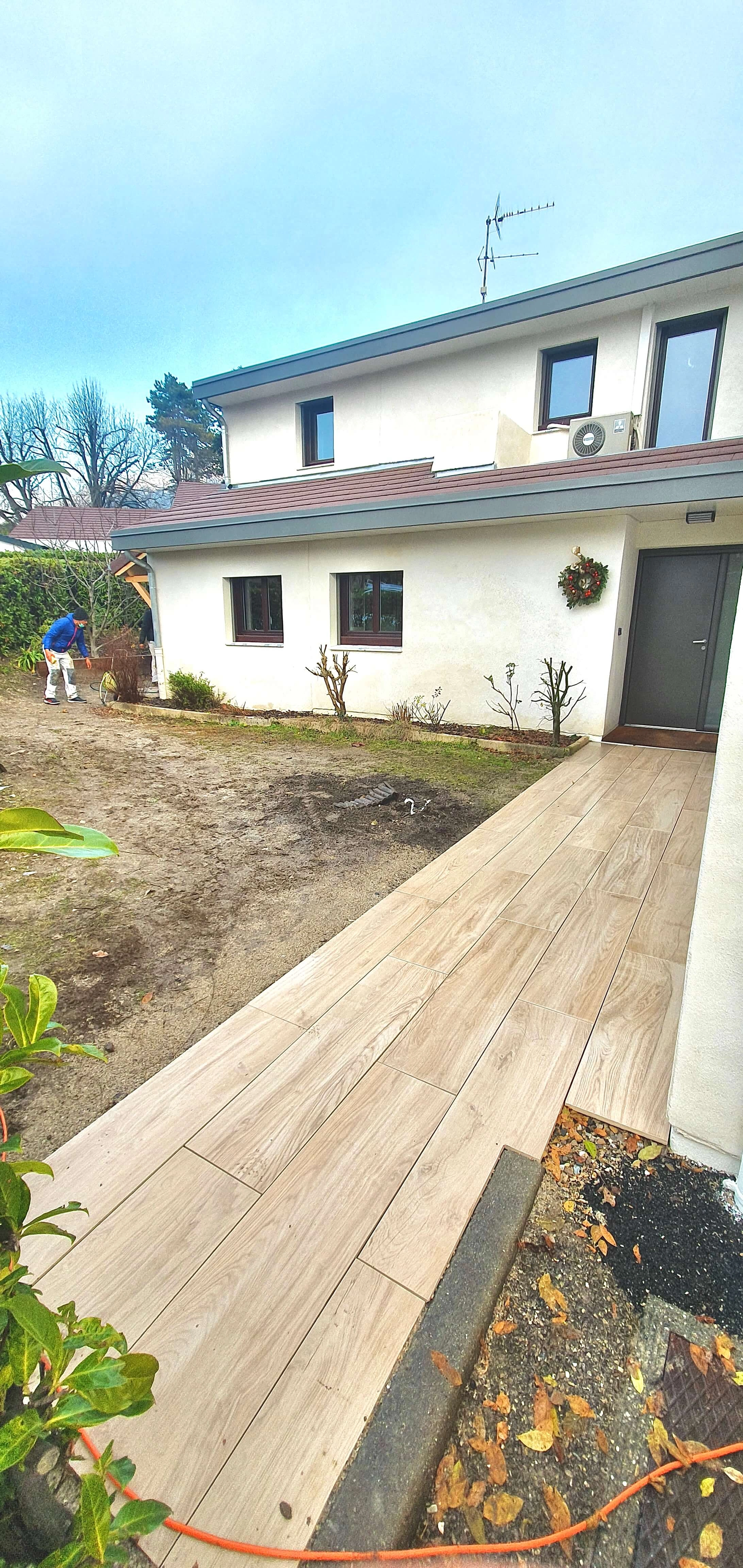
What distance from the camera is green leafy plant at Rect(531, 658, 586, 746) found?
720 cm

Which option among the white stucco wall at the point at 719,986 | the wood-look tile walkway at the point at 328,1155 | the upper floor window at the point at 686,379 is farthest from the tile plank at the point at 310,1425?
the upper floor window at the point at 686,379

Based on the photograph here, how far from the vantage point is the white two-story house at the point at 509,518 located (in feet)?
23.5

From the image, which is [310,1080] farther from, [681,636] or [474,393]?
[474,393]

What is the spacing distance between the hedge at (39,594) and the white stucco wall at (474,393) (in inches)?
212

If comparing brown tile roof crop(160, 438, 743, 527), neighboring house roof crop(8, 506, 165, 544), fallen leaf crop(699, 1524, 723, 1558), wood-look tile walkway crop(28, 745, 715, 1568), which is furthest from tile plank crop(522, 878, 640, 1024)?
neighboring house roof crop(8, 506, 165, 544)

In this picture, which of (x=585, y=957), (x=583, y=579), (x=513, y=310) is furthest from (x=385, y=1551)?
(x=513, y=310)

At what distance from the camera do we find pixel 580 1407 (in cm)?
124

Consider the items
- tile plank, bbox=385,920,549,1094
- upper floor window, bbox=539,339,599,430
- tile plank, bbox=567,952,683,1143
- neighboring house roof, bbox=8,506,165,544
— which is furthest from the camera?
neighboring house roof, bbox=8,506,165,544

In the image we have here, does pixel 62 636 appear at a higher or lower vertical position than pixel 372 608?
lower

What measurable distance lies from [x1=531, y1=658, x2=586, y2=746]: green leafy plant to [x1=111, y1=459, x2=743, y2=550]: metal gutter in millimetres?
1740

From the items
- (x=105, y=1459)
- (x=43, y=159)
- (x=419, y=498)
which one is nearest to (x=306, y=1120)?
(x=105, y=1459)

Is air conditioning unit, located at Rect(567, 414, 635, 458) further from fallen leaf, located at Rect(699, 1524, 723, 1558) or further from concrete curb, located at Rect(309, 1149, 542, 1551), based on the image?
fallen leaf, located at Rect(699, 1524, 723, 1558)

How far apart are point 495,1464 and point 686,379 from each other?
10233mm

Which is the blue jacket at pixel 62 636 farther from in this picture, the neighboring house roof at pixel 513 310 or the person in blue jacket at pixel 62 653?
the neighboring house roof at pixel 513 310
